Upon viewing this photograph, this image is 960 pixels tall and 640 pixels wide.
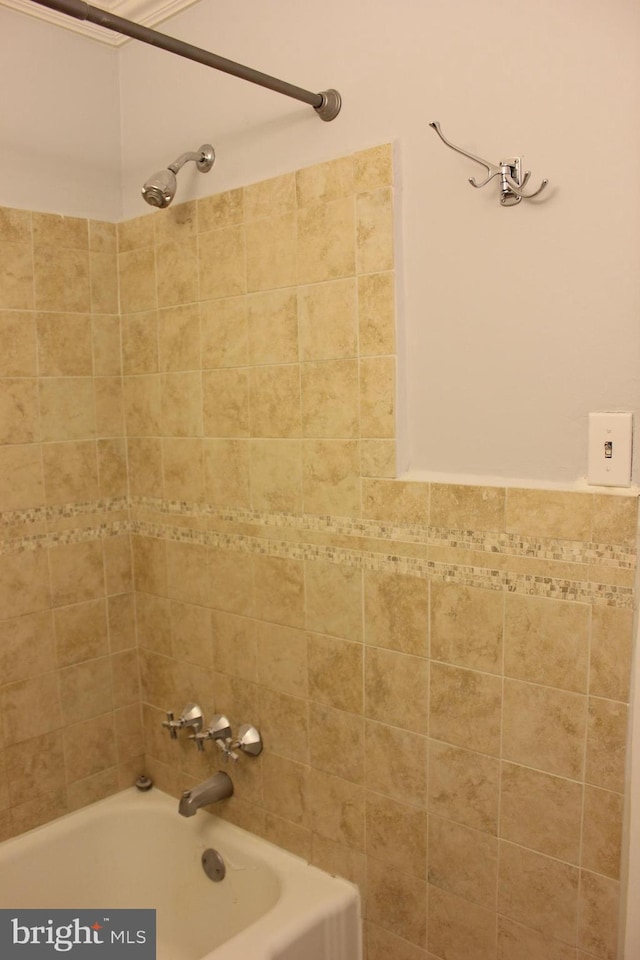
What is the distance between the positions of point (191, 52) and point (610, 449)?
1.07 meters

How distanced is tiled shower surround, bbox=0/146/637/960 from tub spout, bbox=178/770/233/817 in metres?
0.05

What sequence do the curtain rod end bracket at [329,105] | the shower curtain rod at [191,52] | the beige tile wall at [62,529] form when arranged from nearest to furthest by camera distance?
1. the shower curtain rod at [191,52]
2. the curtain rod end bracket at [329,105]
3. the beige tile wall at [62,529]

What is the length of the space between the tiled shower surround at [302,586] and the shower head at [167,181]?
119mm

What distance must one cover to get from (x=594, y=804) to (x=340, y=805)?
0.63 meters

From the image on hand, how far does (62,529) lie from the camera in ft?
6.99

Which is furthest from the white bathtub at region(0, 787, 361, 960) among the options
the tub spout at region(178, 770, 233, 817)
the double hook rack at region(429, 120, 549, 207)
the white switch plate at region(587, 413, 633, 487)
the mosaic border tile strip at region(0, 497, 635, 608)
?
the double hook rack at region(429, 120, 549, 207)

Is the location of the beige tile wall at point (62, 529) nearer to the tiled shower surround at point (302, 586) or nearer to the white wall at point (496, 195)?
the tiled shower surround at point (302, 586)

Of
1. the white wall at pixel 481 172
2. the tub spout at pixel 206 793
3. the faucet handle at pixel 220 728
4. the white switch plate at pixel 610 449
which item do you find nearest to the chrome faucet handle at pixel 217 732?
the faucet handle at pixel 220 728

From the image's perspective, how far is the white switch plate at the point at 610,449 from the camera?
50.5 inches

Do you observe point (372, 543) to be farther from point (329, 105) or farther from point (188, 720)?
point (329, 105)

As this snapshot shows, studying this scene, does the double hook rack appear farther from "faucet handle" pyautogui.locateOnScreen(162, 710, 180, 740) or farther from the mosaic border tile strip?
"faucet handle" pyautogui.locateOnScreen(162, 710, 180, 740)

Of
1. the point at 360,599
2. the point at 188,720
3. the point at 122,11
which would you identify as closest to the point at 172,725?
the point at 188,720

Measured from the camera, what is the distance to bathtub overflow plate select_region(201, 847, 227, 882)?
6.51ft

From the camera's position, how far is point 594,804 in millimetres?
1356
